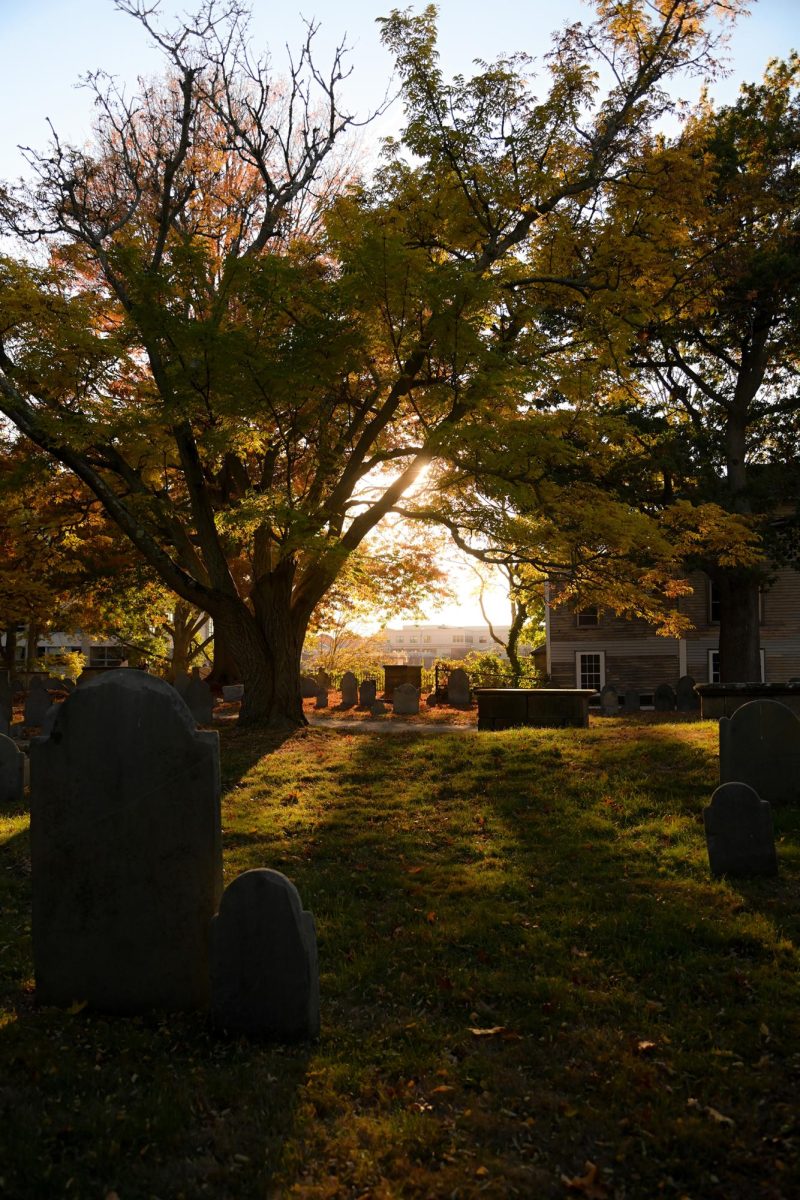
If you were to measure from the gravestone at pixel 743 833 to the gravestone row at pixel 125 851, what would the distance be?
14.4ft

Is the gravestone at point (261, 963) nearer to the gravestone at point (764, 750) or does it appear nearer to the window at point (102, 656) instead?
the gravestone at point (764, 750)

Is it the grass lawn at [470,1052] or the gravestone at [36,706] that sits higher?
the gravestone at [36,706]

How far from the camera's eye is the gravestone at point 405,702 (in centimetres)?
2181

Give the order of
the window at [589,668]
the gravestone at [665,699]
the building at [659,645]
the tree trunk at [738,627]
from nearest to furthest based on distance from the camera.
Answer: the gravestone at [665,699] < the tree trunk at [738,627] < the building at [659,645] < the window at [589,668]

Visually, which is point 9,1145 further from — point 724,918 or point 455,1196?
point 724,918

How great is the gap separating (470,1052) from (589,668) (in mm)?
28028

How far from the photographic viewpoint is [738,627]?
2462cm

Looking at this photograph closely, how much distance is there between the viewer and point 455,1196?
3283 millimetres

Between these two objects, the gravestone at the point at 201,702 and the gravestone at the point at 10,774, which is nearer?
the gravestone at the point at 10,774

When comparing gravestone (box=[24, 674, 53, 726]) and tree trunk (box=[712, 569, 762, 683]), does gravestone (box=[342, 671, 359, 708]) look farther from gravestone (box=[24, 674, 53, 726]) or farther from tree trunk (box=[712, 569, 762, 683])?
tree trunk (box=[712, 569, 762, 683])

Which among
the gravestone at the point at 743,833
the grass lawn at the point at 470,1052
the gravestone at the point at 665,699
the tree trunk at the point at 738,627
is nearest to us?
the grass lawn at the point at 470,1052

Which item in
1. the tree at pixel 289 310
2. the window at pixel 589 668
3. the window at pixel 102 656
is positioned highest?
the tree at pixel 289 310

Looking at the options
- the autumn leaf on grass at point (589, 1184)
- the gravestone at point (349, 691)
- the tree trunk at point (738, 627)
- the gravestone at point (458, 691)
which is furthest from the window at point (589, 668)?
the autumn leaf on grass at point (589, 1184)

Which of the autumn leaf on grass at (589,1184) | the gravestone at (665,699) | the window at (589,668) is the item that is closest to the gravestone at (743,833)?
the autumn leaf on grass at (589,1184)
